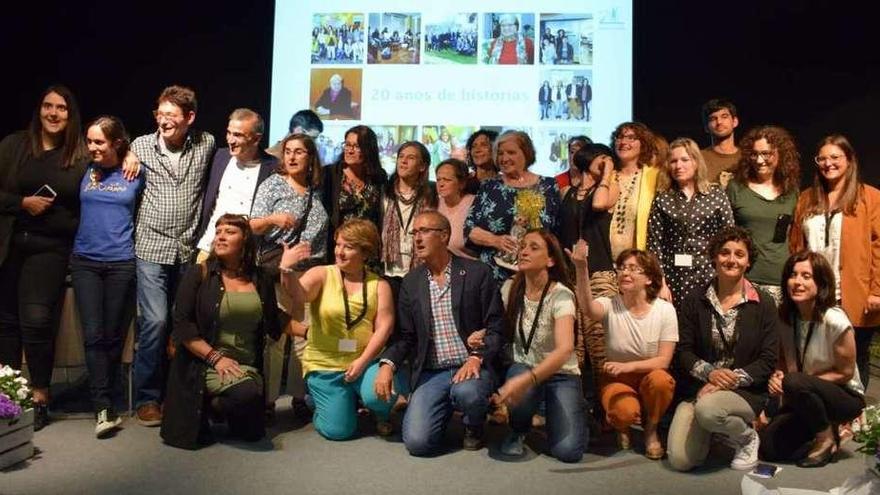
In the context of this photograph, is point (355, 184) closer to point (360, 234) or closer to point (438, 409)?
point (360, 234)

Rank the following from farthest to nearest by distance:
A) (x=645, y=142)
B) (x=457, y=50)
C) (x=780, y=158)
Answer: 1. (x=457, y=50)
2. (x=645, y=142)
3. (x=780, y=158)

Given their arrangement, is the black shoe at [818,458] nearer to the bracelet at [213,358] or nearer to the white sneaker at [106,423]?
the bracelet at [213,358]

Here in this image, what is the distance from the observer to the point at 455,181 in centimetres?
391

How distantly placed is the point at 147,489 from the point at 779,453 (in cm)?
236

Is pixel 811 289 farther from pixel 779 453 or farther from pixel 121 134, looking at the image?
pixel 121 134

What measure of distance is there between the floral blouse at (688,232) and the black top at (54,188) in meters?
2.55

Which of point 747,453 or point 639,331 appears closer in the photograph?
point 747,453

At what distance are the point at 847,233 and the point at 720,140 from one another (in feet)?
2.50

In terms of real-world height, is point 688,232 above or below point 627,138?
below

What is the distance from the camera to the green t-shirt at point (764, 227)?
360 cm

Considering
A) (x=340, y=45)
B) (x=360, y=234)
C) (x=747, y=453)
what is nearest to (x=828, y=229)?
(x=747, y=453)

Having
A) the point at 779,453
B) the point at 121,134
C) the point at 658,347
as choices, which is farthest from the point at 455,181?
the point at 779,453

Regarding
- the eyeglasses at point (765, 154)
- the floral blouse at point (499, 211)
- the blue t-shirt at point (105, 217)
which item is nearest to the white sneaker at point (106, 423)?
the blue t-shirt at point (105, 217)

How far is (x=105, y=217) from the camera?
11.6ft
